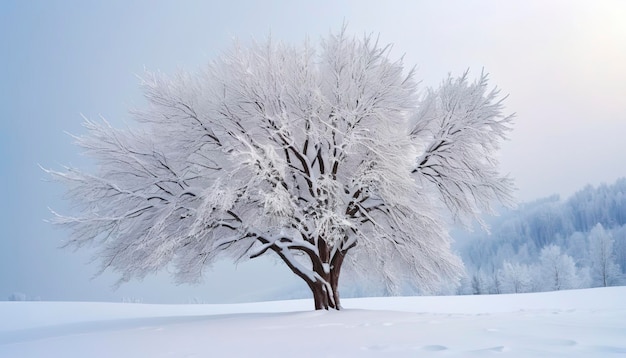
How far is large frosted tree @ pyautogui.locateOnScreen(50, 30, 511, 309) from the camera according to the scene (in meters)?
10.4

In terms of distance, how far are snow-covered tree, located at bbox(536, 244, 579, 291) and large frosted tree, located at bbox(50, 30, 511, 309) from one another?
2691 cm

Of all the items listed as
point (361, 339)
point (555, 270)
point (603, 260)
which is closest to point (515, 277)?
point (555, 270)

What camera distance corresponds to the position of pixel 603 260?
108 ft

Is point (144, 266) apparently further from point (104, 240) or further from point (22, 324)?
point (22, 324)

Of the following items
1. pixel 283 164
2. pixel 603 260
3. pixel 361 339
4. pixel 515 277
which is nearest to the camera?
pixel 361 339

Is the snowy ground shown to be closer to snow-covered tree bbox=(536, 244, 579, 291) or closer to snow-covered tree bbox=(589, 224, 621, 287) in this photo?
snow-covered tree bbox=(536, 244, 579, 291)

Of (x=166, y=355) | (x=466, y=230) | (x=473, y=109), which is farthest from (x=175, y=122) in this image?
(x=466, y=230)

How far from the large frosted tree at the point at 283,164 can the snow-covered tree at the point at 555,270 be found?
26.9m

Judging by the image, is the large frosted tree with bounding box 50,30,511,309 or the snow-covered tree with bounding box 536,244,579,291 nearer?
the large frosted tree with bounding box 50,30,511,309

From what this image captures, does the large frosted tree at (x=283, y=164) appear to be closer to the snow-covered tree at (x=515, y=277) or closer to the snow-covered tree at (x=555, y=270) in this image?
the snow-covered tree at (x=555, y=270)

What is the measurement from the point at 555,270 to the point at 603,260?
334 cm

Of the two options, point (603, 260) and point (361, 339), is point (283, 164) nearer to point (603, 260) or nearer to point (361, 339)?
point (361, 339)

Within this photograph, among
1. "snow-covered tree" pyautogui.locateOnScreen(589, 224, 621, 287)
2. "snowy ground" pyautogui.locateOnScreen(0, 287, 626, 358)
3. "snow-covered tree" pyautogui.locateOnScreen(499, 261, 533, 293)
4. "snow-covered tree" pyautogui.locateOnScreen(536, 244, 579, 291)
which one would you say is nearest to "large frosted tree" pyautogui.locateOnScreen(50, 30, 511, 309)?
"snowy ground" pyautogui.locateOnScreen(0, 287, 626, 358)

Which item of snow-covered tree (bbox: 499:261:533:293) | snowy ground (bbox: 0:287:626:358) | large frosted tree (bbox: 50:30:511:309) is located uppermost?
large frosted tree (bbox: 50:30:511:309)
